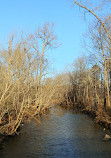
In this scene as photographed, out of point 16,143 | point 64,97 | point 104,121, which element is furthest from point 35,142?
point 64,97

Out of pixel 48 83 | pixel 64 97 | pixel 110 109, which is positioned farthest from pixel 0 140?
pixel 64 97

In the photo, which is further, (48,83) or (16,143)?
(48,83)

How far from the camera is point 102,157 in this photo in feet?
21.9

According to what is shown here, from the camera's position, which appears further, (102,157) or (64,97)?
(64,97)

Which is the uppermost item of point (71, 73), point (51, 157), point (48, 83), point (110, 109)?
point (71, 73)

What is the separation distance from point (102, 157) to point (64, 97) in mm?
28338

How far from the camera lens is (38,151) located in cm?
735

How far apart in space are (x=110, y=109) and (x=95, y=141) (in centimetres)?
654

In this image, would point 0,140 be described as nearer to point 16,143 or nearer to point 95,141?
point 16,143

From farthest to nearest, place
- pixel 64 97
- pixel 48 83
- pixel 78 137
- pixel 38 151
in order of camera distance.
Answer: pixel 64 97 < pixel 48 83 < pixel 78 137 < pixel 38 151

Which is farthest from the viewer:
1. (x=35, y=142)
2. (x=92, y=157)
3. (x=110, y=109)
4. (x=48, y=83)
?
(x=48, y=83)

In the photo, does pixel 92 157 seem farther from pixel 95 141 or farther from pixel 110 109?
pixel 110 109

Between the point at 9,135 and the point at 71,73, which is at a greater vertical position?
the point at 71,73

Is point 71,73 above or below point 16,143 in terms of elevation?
above
